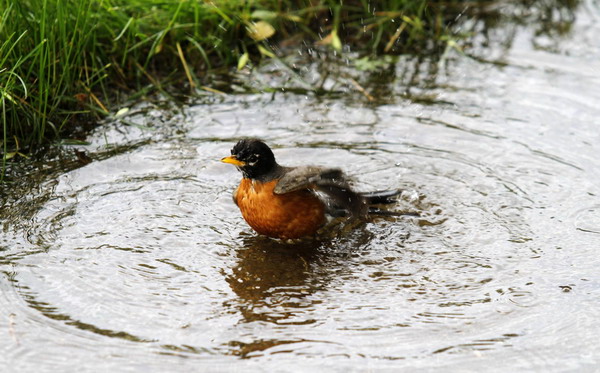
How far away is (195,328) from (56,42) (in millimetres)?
2604

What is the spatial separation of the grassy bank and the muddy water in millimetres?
357

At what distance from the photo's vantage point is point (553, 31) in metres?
7.44

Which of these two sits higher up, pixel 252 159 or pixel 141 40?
pixel 141 40

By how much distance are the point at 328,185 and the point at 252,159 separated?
0.43 meters

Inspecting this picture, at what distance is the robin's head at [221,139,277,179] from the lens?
432 centimetres

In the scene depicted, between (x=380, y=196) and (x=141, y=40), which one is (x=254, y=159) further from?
(x=141, y=40)

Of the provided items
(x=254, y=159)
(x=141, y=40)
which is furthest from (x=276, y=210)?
(x=141, y=40)

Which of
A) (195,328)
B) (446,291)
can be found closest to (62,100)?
(195,328)

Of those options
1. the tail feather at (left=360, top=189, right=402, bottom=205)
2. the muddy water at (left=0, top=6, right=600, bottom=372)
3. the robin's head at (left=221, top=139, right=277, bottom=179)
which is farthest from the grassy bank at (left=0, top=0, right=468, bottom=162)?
the tail feather at (left=360, top=189, right=402, bottom=205)

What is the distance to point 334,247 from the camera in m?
4.41

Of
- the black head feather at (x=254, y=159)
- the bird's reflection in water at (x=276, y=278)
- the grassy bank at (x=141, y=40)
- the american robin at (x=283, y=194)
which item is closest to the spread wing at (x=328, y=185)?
the american robin at (x=283, y=194)

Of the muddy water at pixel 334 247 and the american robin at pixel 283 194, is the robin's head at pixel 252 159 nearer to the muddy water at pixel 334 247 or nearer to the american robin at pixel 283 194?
the american robin at pixel 283 194

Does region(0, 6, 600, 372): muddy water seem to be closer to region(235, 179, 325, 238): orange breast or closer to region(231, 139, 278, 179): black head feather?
region(235, 179, 325, 238): orange breast

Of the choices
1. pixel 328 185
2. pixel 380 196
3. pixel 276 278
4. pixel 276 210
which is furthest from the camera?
pixel 380 196
